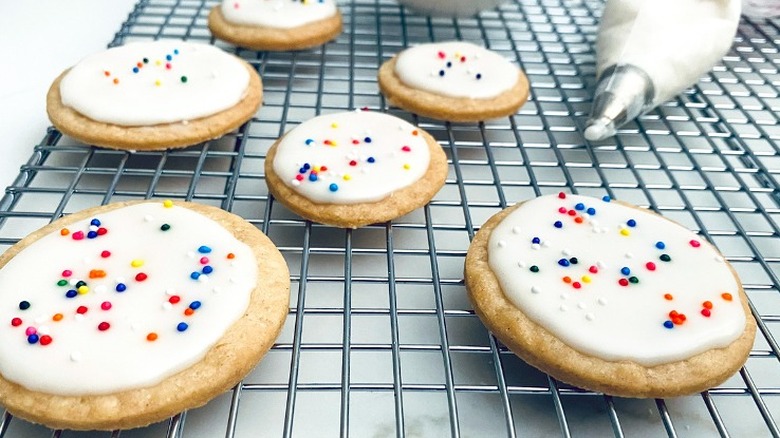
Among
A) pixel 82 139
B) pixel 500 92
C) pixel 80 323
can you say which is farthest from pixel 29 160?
pixel 500 92

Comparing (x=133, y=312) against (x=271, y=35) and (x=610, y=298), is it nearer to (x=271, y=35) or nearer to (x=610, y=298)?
(x=610, y=298)

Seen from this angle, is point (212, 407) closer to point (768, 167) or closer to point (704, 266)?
point (704, 266)

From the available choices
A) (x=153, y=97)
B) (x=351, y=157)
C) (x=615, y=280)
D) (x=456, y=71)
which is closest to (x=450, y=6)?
(x=456, y=71)

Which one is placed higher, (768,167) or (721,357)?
(721,357)

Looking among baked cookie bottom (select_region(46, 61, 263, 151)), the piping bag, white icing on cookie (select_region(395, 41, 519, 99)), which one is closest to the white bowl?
white icing on cookie (select_region(395, 41, 519, 99))

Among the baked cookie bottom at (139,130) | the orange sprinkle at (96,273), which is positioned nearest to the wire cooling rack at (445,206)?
the baked cookie bottom at (139,130)

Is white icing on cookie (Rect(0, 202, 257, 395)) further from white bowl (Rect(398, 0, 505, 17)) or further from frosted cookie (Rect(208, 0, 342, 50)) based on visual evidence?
white bowl (Rect(398, 0, 505, 17))

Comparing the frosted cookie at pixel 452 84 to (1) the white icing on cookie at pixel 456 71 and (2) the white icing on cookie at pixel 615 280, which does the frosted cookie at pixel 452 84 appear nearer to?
(1) the white icing on cookie at pixel 456 71
